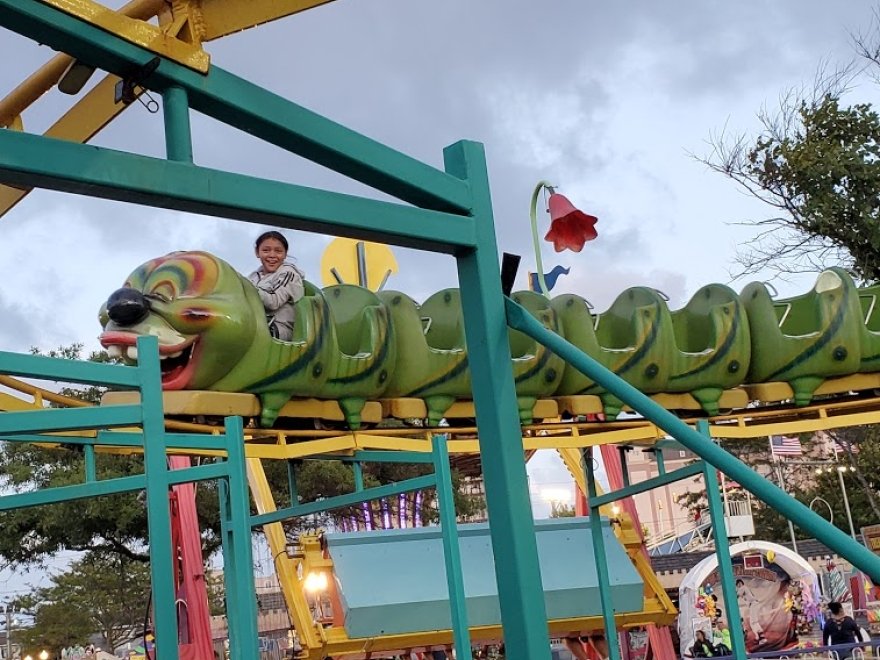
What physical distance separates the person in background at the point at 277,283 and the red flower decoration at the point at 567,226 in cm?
311

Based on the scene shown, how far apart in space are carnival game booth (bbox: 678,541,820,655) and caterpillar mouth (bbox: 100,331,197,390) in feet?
45.8

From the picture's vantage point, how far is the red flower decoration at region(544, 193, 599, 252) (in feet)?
28.5

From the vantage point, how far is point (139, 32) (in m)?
1.64

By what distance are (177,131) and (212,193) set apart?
116 millimetres

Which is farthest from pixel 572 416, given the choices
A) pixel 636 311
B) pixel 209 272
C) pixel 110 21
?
pixel 110 21

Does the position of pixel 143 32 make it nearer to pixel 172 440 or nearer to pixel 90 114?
pixel 90 114

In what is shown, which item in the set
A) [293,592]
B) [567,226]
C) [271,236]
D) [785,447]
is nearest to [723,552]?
[271,236]

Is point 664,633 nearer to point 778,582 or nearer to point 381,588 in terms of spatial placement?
point 381,588

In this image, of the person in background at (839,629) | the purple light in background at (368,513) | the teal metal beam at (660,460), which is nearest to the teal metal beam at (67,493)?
the teal metal beam at (660,460)

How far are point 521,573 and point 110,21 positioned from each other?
3.71 ft

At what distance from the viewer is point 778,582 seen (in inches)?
729

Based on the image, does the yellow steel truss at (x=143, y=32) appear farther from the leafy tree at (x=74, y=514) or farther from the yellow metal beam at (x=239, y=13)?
the leafy tree at (x=74, y=514)

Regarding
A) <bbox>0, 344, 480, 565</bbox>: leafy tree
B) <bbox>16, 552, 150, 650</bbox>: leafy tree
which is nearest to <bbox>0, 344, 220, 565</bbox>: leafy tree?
<bbox>0, 344, 480, 565</bbox>: leafy tree

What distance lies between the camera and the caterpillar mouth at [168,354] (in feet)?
17.1
